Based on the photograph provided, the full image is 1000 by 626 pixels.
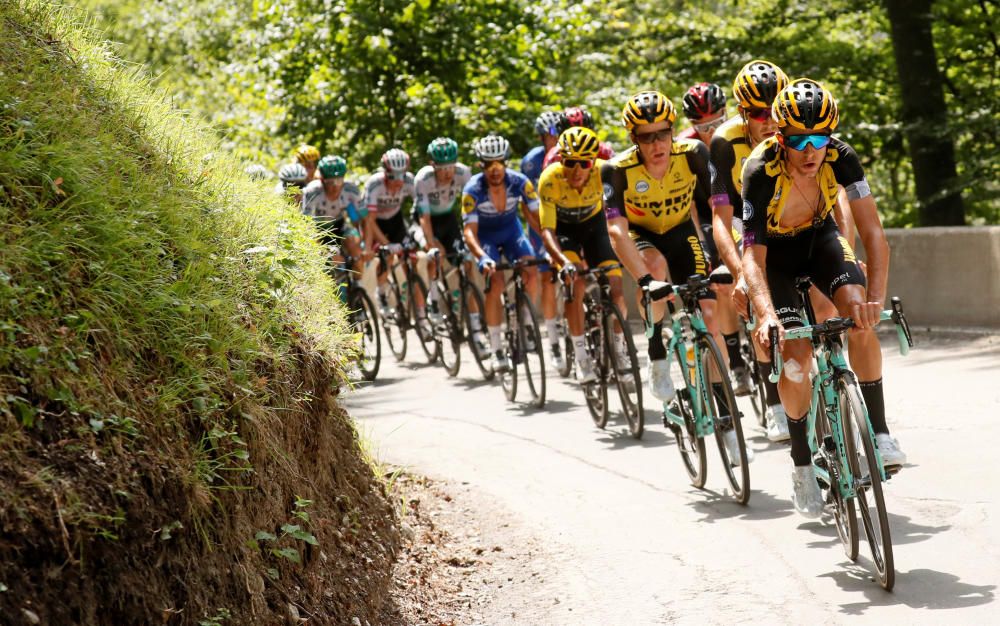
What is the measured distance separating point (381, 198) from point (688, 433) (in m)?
8.05

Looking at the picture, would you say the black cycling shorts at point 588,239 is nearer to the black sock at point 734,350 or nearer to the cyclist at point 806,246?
the black sock at point 734,350

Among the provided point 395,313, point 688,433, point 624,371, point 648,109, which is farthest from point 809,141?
point 395,313

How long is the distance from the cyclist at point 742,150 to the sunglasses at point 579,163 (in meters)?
2.14

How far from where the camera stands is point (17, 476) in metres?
3.69

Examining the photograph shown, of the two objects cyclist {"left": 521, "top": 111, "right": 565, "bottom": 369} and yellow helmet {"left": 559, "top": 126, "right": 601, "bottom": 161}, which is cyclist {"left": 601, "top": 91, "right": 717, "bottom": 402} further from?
cyclist {"left": 521, "top": 111, "right": 565, "bottom": 369}

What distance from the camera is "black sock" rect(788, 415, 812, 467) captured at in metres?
6.03

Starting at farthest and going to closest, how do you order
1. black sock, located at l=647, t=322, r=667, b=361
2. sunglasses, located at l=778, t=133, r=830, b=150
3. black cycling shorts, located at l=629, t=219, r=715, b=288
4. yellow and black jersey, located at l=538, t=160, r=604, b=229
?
yellow and black jersey, located at l=538, t=160, r=604, b=229, black cycling shorts, located at l=629, t=219, r=715, b=288, black sock, located at l=647, t=322, r=667, b=361, sunglasses, located at l=778, t=133, r=830, b=150

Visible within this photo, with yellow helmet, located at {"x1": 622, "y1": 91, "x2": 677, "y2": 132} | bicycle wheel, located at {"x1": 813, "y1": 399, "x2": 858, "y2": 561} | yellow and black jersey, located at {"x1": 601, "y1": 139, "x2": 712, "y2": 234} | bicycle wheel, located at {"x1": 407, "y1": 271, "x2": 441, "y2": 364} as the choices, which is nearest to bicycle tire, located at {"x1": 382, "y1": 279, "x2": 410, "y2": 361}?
bicycle wheel, located at {"x1": 407, "y1": 271, "x2": 441, "y2": 364}

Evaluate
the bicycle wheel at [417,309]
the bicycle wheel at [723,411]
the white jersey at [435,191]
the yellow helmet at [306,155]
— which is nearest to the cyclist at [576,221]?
the bicycle wheel at [723,411]

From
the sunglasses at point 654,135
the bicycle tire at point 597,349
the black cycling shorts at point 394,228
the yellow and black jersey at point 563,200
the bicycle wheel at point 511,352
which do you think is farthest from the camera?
the black cycling shorts at point 394,228

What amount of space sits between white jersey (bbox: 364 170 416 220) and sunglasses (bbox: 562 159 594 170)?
478cm

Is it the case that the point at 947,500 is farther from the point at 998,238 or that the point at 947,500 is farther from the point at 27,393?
the point at 998,238

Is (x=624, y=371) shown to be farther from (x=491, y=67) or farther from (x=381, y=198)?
(x=491, y=67)

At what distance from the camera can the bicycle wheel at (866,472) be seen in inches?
202
